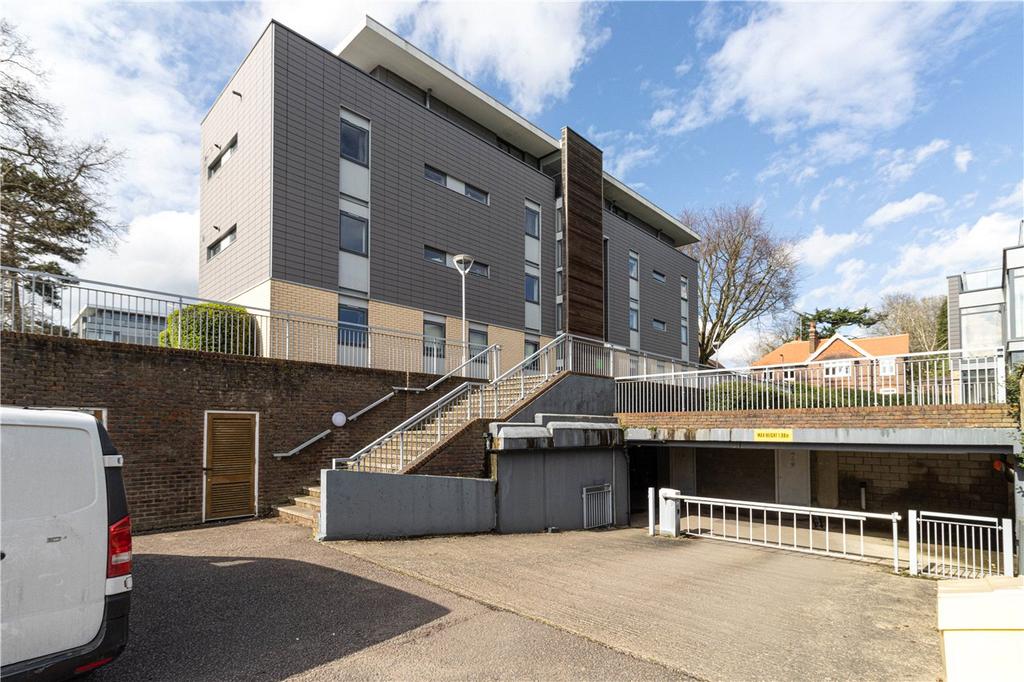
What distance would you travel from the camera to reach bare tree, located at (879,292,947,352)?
4303cm

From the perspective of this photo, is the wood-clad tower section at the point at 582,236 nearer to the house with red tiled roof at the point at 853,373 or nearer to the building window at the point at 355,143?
the building window at the point at 355,143

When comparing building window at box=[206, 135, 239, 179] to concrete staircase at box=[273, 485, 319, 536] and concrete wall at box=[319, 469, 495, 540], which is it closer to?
concrete staircase at box=[273, 485, 319, 536]

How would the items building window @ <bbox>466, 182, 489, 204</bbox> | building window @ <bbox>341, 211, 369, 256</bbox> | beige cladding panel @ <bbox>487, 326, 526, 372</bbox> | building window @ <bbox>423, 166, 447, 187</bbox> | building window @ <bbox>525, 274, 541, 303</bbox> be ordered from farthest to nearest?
building window @ <bbox>525, 274, 541, 303</bbox>
building window @ <bbox>466, 182, 489, 204</bbox>
beige cladding panel @ <bbox>487, 326, 526, 372</bbox>
building window @ <bbox>423, 166, 447, 187</bbox>
building window @ <bbox>341, 211, 369, 256</bbox>

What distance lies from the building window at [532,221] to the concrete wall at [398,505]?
15464 millimetres

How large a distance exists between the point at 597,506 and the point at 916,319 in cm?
4356

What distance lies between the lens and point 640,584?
7141mm

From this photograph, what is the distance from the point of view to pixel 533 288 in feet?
78.7

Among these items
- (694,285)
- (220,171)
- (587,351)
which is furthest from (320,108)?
(694,285)

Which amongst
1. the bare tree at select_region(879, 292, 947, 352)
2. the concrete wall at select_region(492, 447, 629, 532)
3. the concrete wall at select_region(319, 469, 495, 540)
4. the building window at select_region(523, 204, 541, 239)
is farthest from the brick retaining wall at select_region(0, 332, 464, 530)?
the bare tree at select_region(879, 292, 947, 352)

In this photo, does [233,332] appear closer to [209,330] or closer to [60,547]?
[209,330]

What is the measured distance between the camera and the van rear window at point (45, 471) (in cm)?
326

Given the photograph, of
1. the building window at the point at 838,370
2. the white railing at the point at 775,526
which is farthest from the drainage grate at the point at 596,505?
the building window at the point at 838,370

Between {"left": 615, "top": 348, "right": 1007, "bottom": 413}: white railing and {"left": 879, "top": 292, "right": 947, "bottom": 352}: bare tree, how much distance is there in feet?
118

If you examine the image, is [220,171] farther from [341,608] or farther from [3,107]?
[341,608]
